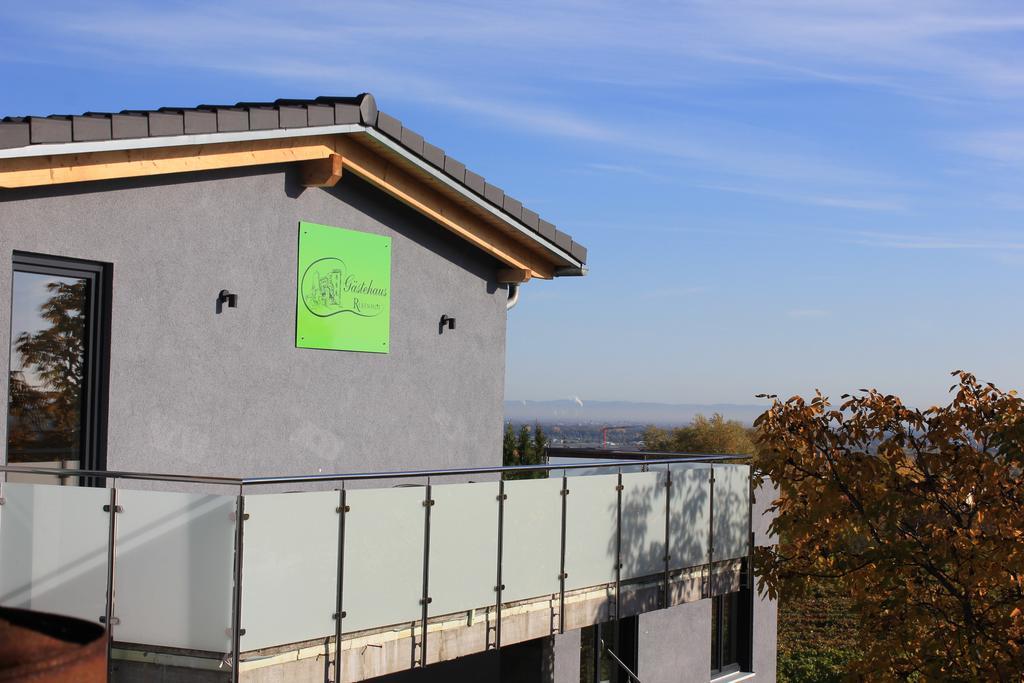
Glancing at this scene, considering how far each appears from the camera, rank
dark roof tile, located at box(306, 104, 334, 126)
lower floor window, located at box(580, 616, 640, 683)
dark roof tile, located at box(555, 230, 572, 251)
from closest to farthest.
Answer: dark roof tile, located at box(306, 104, 334, 126), dark roof tile, located at box(555, 230, 572, 251), lower floor window, located at box(580, 616, 640, 683)

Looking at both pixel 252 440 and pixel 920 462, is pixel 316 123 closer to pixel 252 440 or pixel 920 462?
pixel 252 440

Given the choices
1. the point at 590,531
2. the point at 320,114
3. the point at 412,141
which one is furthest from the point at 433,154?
the point at 590,531

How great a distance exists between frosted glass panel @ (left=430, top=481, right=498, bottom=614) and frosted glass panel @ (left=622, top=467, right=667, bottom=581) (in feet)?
7.68

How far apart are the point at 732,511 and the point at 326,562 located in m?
7.14

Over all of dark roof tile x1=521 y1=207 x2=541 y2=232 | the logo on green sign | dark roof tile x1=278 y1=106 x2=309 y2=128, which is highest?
dark roof tile x1=278 y1=106 x2=309 y2=128

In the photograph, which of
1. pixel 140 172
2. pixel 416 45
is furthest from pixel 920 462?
pixel 140 172

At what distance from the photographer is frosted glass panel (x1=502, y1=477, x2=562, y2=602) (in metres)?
10.7

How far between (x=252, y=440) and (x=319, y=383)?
1.14 metres

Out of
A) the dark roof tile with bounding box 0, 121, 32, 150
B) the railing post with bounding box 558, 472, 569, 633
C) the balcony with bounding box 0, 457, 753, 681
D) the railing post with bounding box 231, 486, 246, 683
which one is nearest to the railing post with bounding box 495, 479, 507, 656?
the balcony with bounding box 0, 457, 753, 681

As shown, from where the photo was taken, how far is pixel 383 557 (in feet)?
30.5

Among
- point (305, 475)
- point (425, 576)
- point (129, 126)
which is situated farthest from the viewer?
point (129, 126)

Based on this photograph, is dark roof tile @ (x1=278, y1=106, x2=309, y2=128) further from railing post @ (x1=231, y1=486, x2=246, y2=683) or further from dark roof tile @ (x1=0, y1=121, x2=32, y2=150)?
railing post @ (x1=231, y1=486, x2=246, y2=683)

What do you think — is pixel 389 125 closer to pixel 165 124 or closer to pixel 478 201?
pixel 478 201

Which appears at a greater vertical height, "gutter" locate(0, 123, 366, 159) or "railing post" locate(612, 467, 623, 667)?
"gutter" locate(0, 123, 366, 159)
